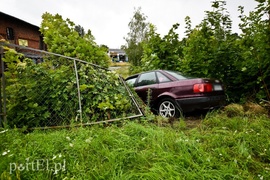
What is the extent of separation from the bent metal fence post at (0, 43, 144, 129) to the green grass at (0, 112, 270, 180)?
A: 538mm

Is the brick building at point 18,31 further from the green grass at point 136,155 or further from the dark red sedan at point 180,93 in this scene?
the green grass at point 136,155

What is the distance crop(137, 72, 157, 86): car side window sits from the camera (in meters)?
5.99

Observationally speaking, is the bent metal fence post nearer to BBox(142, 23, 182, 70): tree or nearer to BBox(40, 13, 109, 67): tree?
BBox(40, 13, 109, 67): tree

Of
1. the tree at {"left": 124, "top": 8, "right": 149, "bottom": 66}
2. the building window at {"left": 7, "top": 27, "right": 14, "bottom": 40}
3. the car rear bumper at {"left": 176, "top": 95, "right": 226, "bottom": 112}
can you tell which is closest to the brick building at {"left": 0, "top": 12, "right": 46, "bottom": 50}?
the building window at {"left": 7, "top": 27, "right": 14, "bottom": 40}

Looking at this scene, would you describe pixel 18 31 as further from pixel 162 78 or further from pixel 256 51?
pixel 256 51

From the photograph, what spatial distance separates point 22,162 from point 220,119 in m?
3.74

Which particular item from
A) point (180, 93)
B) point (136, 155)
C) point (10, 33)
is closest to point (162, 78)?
point (180, 93)

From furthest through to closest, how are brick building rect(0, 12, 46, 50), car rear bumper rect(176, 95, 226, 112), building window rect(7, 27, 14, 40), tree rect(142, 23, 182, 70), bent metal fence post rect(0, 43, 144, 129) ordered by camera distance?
1. building window rect(7, 27, 14, 40)
2. brick building rect(0, 12, 46, 50)
3. tree rect(142, 23, 182, 70)
4. car rear bumper rect(176, 95, 226, 112)
5. bent metal fence post rect(0, 43, 144, 129)

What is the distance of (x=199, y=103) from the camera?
4.83m

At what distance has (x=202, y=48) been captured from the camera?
6.68 m

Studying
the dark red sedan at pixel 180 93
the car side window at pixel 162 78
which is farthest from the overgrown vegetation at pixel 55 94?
the car side window at pixel 162 78

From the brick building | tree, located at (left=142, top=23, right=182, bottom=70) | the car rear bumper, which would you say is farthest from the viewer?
the brick building

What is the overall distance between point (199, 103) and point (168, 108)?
0.88 meters

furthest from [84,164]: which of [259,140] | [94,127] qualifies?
[259,140]
